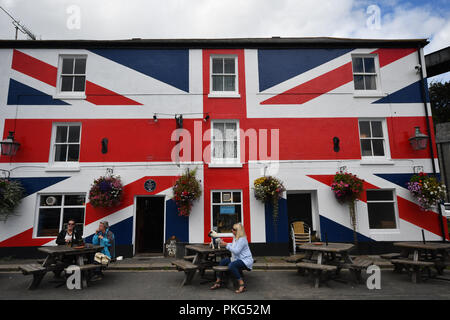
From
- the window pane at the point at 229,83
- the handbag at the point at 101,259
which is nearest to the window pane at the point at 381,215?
the window pane at the point at 229,83

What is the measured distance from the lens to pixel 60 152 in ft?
33.7

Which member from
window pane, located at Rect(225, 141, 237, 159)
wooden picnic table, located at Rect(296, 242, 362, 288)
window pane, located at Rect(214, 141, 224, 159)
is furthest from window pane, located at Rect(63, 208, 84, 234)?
wooden picnic table, located at Rect(296, 242, 362, 288)

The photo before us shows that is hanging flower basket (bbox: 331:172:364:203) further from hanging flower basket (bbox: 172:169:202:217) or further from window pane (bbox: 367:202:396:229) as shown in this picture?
hanging flower basket (bbox: 172:169:202:217)

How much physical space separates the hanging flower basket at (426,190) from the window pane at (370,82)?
4.03 m

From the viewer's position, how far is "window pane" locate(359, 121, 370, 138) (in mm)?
10664

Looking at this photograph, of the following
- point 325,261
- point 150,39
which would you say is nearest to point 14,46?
point 150,39

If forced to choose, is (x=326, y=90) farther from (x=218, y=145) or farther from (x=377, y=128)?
(x=218, y=145)

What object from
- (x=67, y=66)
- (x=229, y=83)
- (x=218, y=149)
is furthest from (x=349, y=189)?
(x=67, y=66)

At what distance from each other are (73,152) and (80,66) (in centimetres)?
378

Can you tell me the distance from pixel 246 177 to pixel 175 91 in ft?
15.2

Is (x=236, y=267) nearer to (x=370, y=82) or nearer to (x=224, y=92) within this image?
(x=224, y=92)

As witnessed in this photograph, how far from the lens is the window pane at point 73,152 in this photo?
1024 centimetres

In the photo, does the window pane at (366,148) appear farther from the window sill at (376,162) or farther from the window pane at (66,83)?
the window pane at (66,83)
